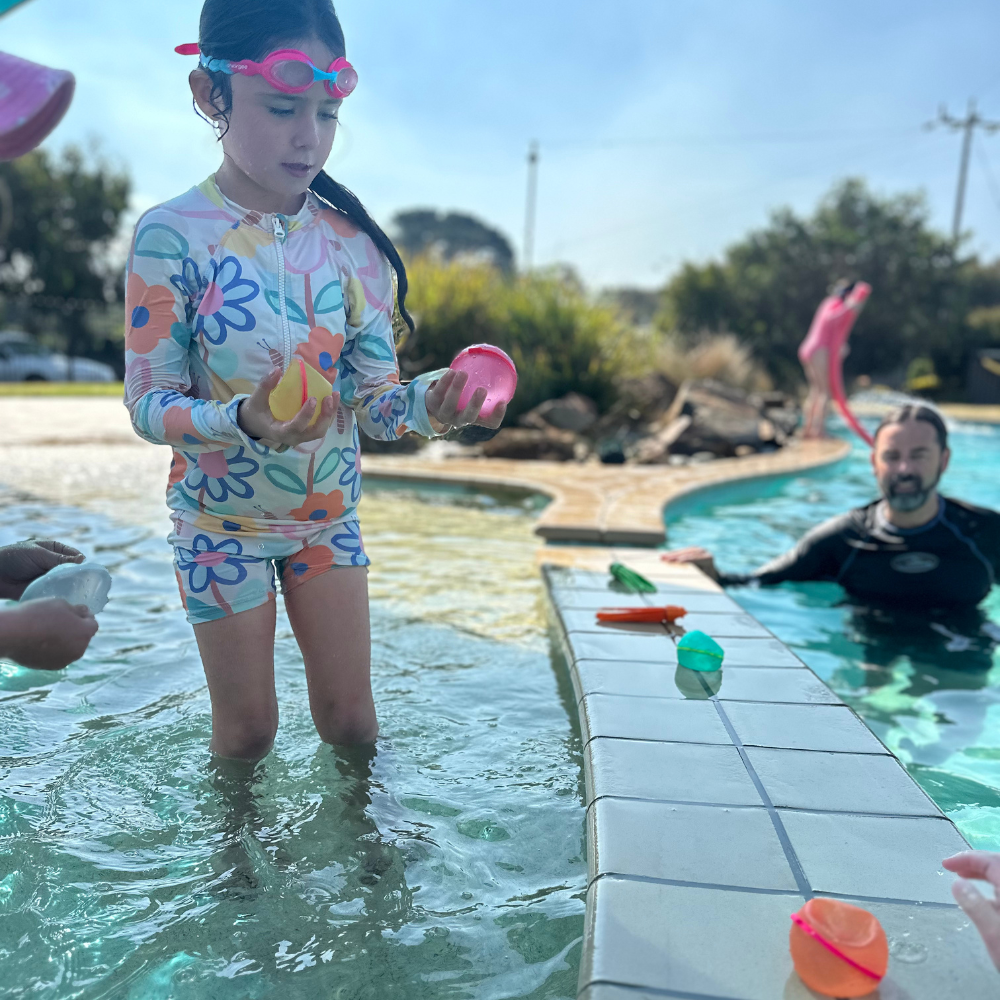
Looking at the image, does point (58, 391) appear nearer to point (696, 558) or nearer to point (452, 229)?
point (696, 558)

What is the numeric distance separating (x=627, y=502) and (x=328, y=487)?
5066 mm

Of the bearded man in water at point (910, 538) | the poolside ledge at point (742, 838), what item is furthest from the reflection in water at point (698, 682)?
the bearded man in water at point (910, 538)

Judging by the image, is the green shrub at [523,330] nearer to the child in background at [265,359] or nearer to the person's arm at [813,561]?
the person's arm at [813,561]

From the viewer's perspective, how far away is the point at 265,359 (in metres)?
2.06

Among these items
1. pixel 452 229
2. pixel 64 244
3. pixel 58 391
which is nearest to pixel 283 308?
pixel 58 391

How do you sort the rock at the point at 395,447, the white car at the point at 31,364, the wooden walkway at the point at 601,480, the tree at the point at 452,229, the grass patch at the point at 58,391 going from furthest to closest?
the tree at the point at 452,229 → the white car at the point at 31,364 → the grass patch at the point at 58,391 → the rock at the point at 395,447 → the wooden walkway at the point at 601,480

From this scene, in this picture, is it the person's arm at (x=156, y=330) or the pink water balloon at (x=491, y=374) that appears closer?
the person's arm at (x=156, y=330)

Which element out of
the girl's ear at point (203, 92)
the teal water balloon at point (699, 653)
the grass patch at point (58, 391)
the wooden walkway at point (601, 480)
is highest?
the girl's ear at point (203, 92)

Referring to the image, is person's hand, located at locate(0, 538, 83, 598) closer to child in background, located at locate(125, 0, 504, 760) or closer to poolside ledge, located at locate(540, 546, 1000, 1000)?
child in background, located at locate(125, 0, 504, 760)

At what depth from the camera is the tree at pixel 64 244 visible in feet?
100

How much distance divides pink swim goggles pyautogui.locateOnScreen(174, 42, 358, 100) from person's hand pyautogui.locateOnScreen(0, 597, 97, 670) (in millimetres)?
1150

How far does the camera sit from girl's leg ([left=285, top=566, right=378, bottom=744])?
7.39 feet

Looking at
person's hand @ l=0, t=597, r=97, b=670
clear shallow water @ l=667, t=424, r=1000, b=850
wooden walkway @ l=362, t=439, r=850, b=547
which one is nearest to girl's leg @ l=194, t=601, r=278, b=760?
person's hand @ l=0, t=597, r=97, b=670

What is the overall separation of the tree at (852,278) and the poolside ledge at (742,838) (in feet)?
84.4
